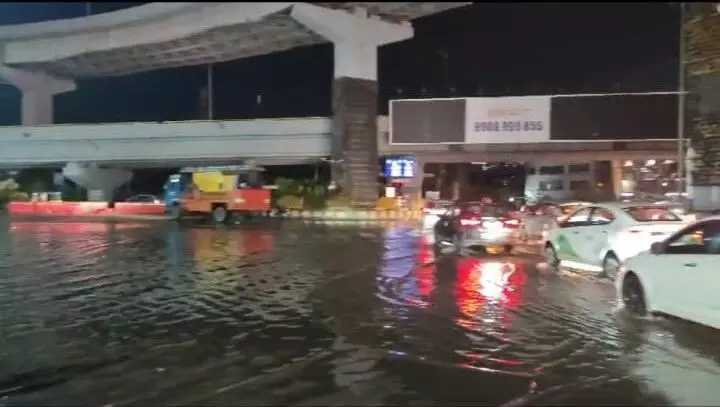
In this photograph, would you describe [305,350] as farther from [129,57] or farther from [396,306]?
[129,57]

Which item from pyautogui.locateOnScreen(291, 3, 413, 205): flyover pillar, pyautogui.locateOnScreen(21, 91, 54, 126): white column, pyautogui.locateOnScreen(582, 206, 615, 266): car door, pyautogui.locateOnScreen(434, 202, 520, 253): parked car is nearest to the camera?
pyautogui.locateOnScreen(582, 206, 615, 266): car door

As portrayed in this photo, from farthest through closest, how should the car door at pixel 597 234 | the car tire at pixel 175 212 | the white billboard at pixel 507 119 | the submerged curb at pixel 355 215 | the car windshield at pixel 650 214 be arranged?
the white billboard at pixel 507 119
the submerged curb at pixel 355 215
the car tire at pixel 175 212
the car door at pixel 597 234
the car windshield at pixel 650 214

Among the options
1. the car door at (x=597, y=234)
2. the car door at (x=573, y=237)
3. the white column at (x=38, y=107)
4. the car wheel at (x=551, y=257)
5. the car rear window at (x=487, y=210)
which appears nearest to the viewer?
the car door at (x=597, y=234)

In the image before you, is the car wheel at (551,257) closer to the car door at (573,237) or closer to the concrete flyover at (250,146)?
the car door at (573,237)

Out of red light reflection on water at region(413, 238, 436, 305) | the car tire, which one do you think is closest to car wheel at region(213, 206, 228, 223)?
the car tire

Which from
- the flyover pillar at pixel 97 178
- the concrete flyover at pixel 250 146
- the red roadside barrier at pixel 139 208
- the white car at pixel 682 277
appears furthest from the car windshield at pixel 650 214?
the flyover pillar at pixel 97 178

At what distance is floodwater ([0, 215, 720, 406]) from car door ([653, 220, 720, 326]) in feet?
0.99

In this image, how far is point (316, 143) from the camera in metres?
49.2

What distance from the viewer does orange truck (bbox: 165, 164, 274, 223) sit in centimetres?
3303

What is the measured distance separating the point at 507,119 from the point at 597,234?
32403 millimetres

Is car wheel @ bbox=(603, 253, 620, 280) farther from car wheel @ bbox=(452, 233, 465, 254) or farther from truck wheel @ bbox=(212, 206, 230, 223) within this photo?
truck wheel @ bbox=(212, 206, 230, 223)

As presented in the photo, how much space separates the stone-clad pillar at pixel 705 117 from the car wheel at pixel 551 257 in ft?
39.1

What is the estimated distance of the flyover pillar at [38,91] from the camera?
86.8 feet

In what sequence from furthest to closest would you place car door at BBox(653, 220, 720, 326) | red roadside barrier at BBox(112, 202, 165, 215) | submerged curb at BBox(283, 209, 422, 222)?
submerged curb at BBox(283, 209, 422, 222), red roadside barrier at BBox(112, 202, 165, 215), car door at BBox(653, 220, 720, 326)
